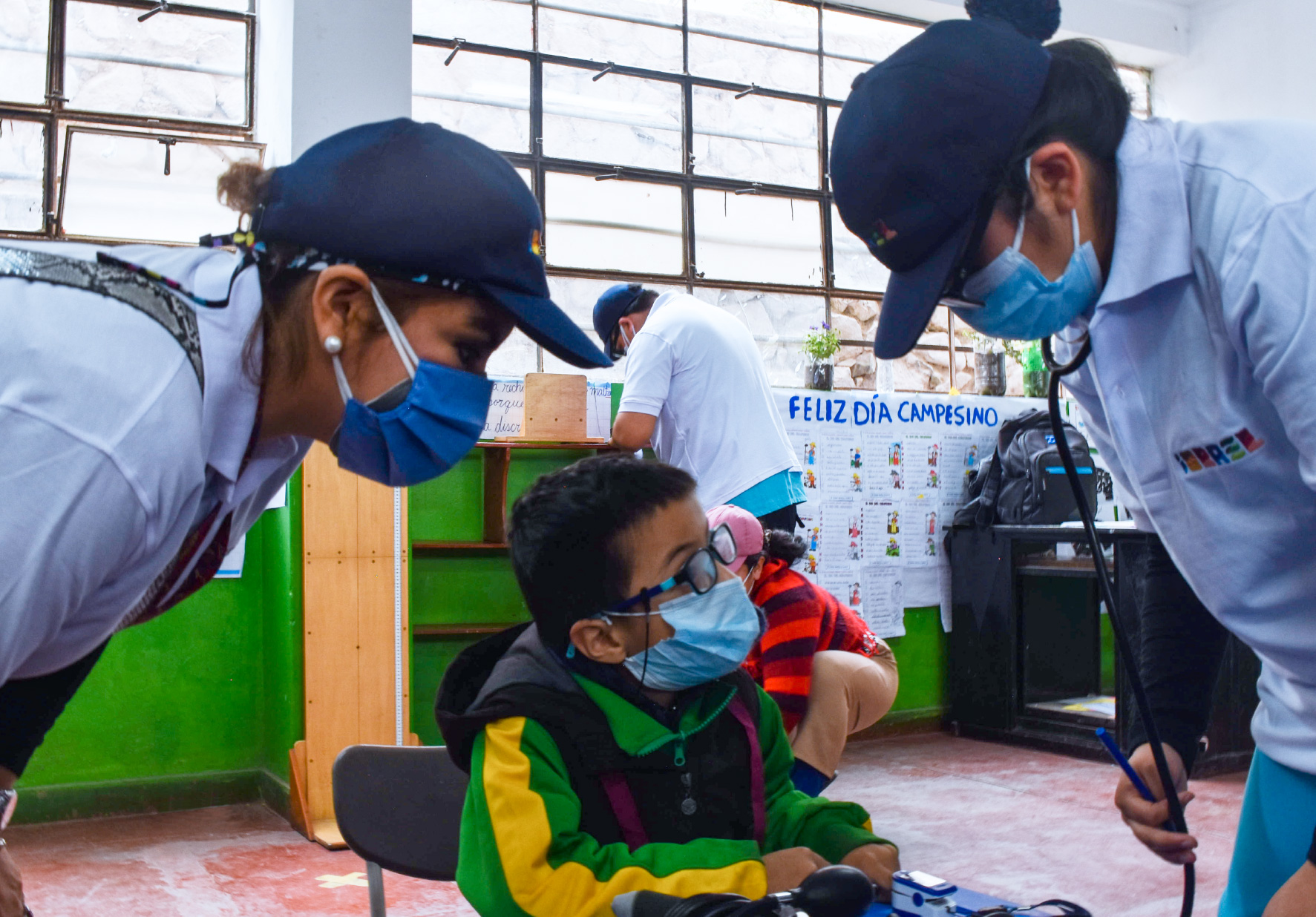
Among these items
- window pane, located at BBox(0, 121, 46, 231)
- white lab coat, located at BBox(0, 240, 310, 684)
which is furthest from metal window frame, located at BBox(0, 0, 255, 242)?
white lab coat, located at BBox(0, 240, 310, 684)

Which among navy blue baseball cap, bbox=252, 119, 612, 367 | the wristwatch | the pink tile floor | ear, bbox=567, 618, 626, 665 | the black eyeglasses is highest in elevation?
navy blue baseball cap, bbox=252, 119, 612, 367

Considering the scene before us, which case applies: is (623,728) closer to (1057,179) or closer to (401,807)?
(401,807)

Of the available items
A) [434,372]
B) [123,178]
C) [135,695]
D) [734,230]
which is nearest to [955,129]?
[434,372]

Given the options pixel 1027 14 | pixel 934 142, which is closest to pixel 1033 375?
pixel 1027 14

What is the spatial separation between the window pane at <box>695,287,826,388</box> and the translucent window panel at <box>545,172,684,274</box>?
0.28 m

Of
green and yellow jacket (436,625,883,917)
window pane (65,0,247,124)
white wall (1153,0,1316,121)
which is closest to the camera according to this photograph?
green and yellow jacket (436,625,883,917)

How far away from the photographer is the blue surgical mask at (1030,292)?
0.94 metres

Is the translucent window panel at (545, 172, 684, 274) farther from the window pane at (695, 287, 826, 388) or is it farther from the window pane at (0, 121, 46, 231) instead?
the window pane at (0, 121, 46, 231)

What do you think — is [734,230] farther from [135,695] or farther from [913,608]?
[135,695]

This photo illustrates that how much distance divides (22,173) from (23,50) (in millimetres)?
440

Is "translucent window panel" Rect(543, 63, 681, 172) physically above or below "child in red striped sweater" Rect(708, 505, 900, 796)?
above

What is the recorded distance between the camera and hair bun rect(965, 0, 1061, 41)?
0.97m

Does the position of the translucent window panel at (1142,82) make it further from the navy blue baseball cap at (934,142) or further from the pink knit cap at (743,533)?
the navy blue baseball cap at (934,142)

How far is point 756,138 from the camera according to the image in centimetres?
545
